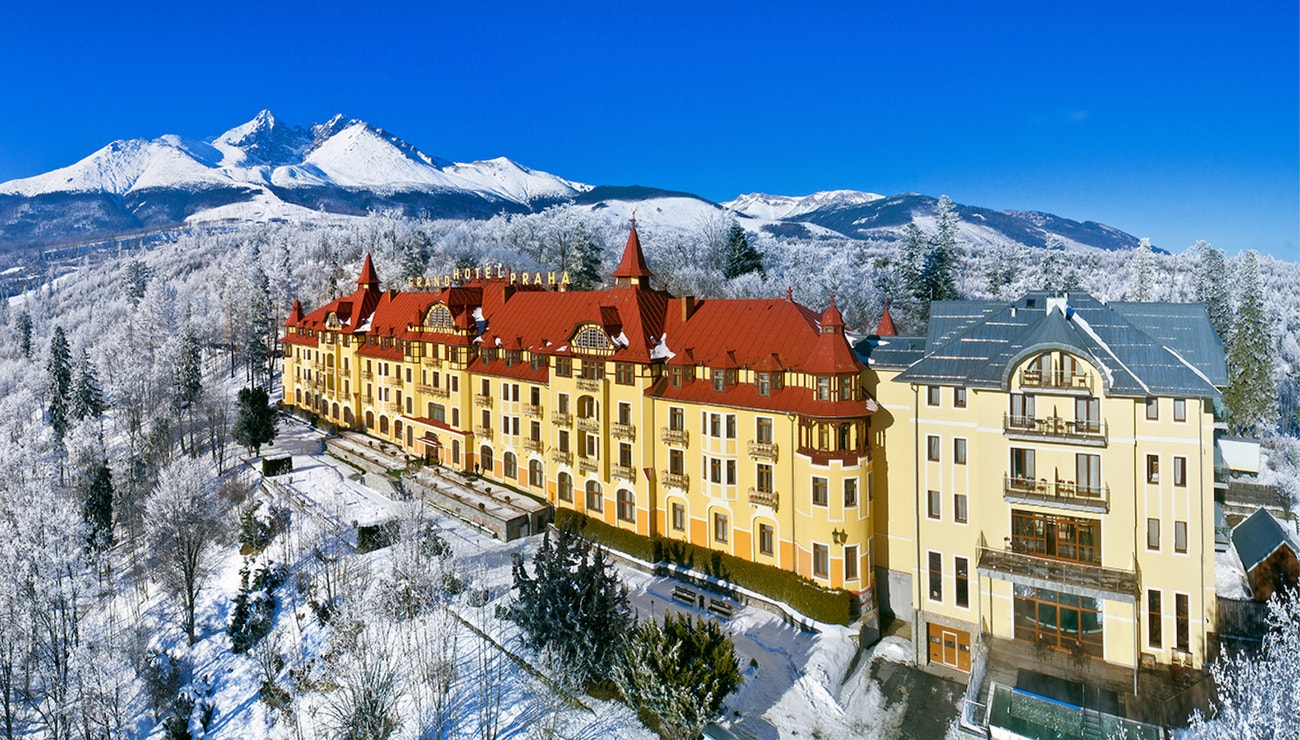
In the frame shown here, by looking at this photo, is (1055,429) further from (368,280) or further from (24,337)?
(24,337)

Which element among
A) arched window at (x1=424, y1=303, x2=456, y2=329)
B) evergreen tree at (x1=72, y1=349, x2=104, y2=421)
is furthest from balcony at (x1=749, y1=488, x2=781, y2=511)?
evergreen tree at (x1=72, y1=349, x2=104, y2=421)

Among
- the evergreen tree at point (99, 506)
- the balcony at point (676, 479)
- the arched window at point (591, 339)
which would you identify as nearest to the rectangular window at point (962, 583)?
the balcony at point (676, 479)

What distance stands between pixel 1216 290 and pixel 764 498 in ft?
232

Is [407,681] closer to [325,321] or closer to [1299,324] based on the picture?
[325,321]

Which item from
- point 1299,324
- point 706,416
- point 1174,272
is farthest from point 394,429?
point 1174,272

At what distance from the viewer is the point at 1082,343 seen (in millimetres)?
29375

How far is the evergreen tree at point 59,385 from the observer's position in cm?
7756

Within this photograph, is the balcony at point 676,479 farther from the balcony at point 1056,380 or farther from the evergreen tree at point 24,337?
the evergreen tree at point 24,337

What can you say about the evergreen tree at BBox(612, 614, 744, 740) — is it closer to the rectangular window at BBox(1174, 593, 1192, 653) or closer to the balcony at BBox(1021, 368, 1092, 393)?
the balcony at BBox(1021, 368, 1092, 393)

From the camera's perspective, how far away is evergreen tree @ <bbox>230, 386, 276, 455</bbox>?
194 feet

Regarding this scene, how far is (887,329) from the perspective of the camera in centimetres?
4097

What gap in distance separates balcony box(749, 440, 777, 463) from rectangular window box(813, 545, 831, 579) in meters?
4.84

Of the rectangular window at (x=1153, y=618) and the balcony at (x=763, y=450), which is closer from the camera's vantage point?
the rectangular window at (x=1153, y=618)

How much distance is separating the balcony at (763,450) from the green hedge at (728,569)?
561cm
